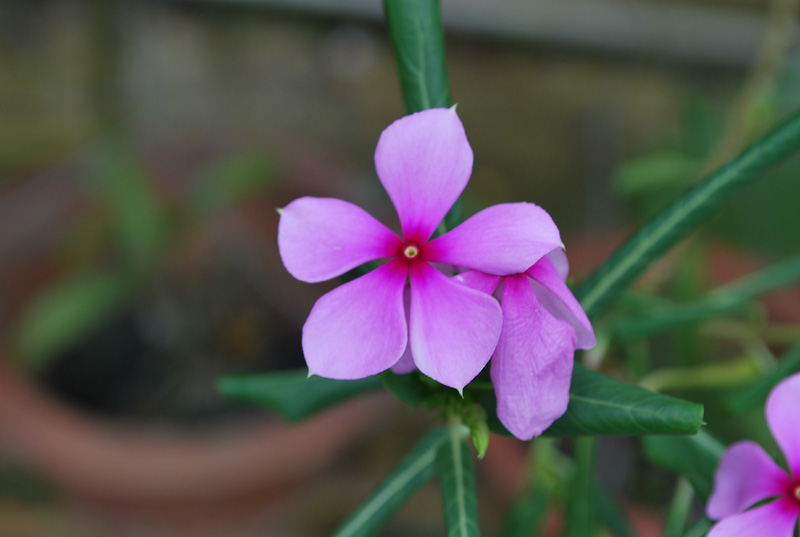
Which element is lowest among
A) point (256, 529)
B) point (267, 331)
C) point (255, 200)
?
point (256, 529)

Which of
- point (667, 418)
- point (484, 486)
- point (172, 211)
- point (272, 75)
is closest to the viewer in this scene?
point (667, 418)

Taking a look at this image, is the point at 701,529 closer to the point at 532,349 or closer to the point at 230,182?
the point at 532,349

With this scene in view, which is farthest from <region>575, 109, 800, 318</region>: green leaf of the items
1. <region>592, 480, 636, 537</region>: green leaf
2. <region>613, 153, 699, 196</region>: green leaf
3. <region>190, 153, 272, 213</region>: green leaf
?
<region>190, 153, 272, 213</region>: green leaf

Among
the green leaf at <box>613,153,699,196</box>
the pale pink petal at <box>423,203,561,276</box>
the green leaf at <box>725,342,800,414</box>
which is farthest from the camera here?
the green leaf at <box>613,153,699,196</box>

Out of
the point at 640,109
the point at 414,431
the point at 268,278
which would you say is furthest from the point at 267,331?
the point at 640,109

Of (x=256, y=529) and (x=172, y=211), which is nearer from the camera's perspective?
(x=172, y=211)

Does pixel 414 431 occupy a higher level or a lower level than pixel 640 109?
lower

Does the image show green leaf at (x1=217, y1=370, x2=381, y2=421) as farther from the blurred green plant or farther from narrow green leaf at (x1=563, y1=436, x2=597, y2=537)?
the blurred green plant

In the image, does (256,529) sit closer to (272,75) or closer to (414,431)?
(414,431)
